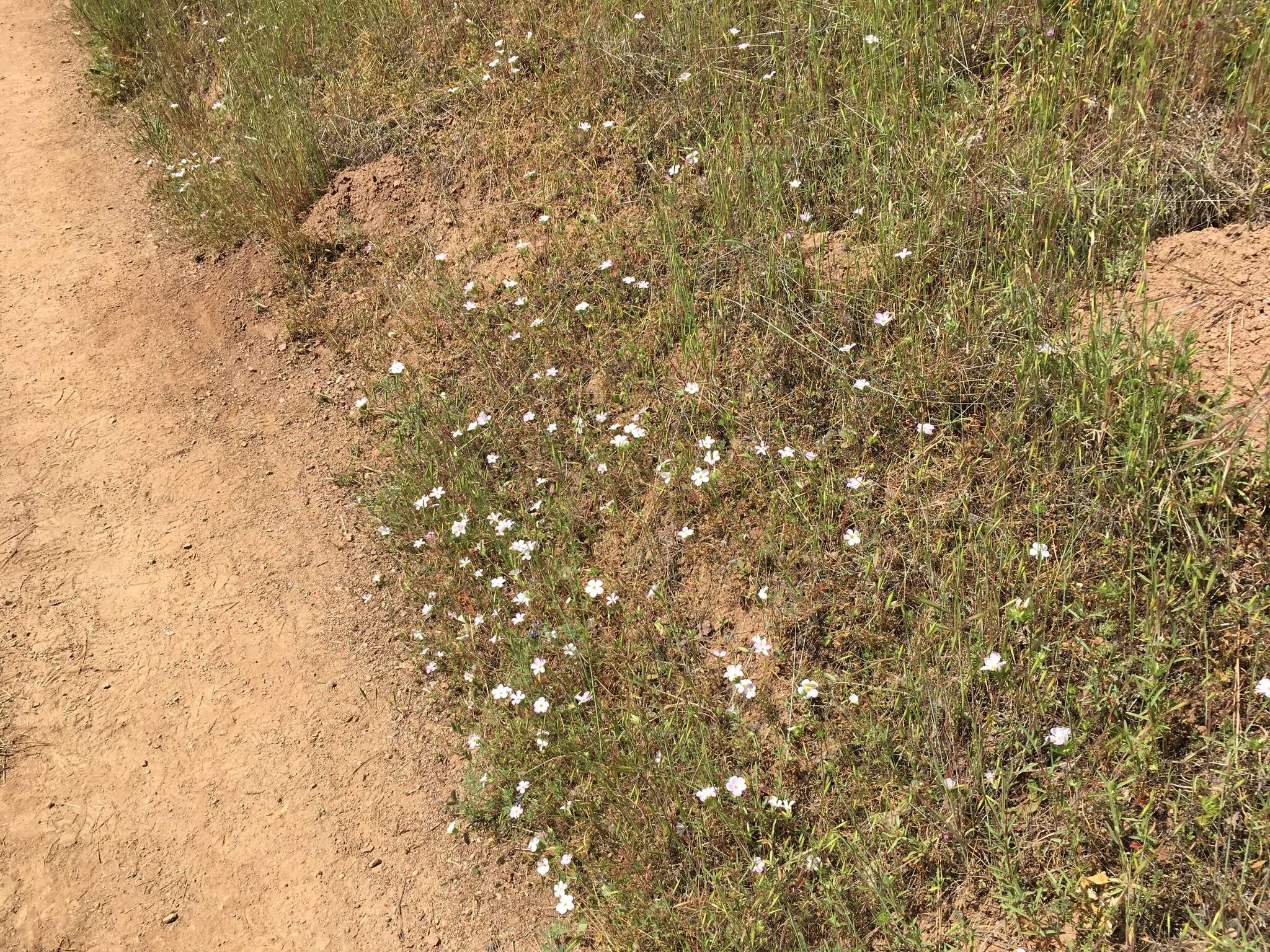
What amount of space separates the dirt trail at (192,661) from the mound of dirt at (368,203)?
0.67 metres

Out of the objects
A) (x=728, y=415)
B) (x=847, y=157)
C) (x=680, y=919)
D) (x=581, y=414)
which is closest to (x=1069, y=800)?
(x=680, y=919)

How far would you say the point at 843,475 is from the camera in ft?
12.9

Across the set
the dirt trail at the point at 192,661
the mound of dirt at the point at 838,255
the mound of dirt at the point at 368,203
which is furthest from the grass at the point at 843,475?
the dirt trail at the point at 192,661

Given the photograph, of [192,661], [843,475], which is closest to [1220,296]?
[843,475]

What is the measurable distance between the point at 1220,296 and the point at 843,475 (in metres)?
1.50

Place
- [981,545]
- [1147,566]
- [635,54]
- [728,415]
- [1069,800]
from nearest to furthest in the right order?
[1069,800]
[1147,566]
[981,545]
[728,415]
[635,54]

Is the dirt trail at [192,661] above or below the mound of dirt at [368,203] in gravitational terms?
below

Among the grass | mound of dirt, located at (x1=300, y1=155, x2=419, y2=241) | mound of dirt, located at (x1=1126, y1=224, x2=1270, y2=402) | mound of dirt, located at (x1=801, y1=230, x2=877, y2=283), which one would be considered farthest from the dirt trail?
mound of dirt, located at (x1=1126, y1=224, x2=1270, y2=402)

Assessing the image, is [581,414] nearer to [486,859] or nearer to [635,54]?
[486,859]

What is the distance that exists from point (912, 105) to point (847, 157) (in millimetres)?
393

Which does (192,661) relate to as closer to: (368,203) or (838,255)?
(368,203)

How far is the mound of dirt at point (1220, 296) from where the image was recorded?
340 centimetres

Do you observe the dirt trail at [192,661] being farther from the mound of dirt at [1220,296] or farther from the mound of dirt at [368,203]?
the mound of dirt at [1220,296]

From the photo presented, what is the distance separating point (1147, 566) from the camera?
3217 mm
